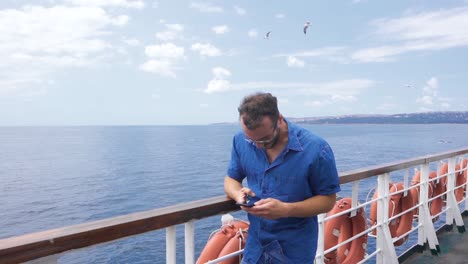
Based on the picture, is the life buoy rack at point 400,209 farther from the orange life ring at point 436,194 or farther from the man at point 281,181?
the man at point 281,181

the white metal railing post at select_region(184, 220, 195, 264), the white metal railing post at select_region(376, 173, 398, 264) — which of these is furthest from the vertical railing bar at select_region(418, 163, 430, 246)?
the white metal railing post at select_region(184, 220, 195, 264)

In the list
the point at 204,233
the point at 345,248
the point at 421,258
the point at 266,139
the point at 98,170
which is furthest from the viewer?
the point at 98,170

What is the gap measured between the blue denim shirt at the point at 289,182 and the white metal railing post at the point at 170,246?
0.34 metres

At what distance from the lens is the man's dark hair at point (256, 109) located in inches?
55.5

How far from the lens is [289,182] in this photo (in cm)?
152

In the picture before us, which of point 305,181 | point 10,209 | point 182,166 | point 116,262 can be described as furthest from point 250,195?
point 182,166

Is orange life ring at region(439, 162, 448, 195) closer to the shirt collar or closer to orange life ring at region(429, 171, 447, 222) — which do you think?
orange life ring at region(429, 171, 447, 222)

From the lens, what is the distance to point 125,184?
2453 centimetres

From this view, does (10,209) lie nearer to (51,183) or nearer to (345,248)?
(51,183)

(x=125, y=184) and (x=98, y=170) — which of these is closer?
(x=125, y=184)

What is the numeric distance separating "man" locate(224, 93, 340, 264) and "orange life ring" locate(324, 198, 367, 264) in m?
1.18

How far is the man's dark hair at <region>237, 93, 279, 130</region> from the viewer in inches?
55.5

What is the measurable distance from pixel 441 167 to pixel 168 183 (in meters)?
20.8

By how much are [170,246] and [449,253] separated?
310 centimetres
